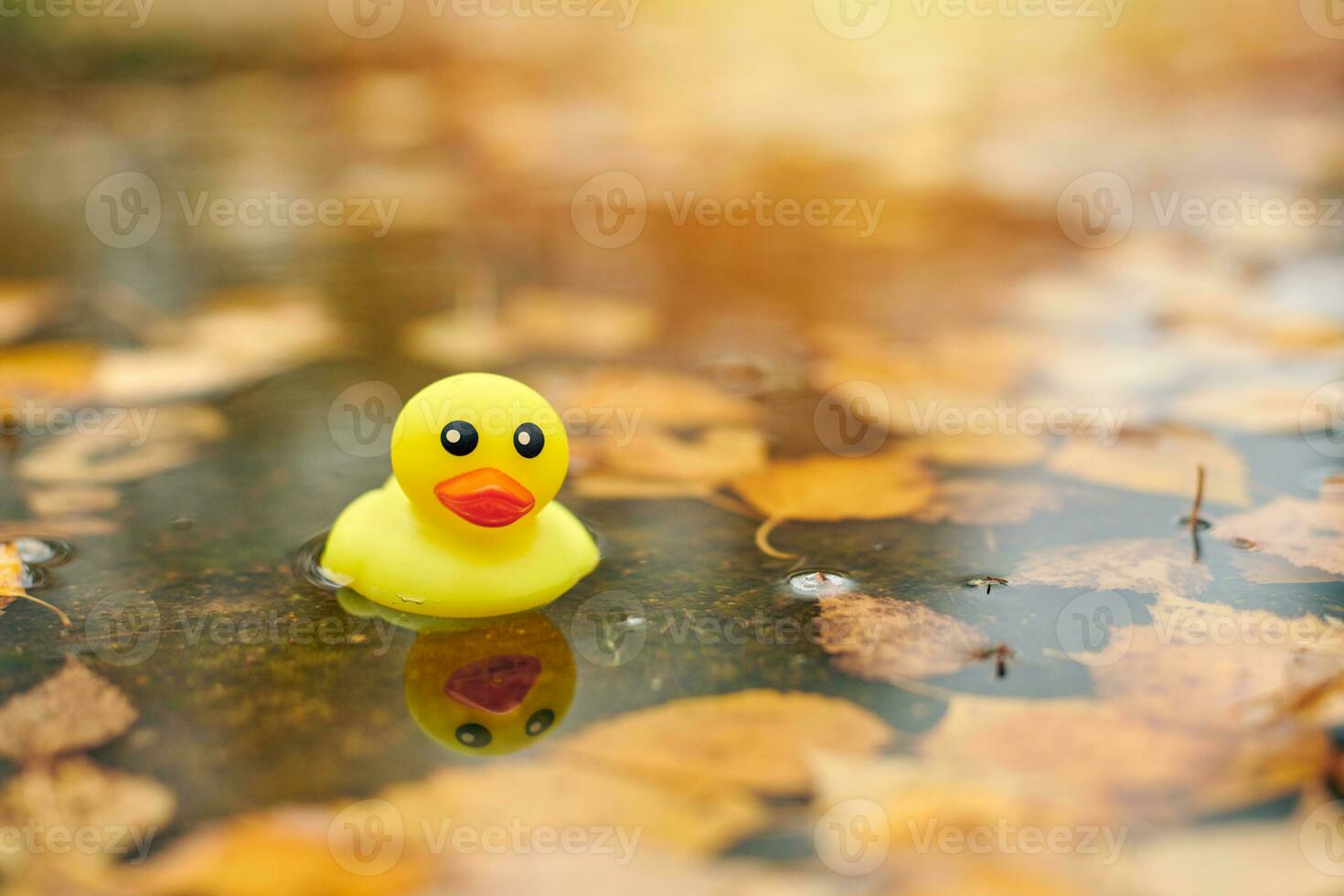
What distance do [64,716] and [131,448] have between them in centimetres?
59

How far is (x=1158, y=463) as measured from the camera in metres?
1.53

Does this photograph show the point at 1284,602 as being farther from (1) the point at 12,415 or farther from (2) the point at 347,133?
(2) the point at 347,133

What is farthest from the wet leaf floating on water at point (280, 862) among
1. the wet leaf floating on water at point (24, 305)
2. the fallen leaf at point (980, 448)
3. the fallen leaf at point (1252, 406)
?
the wet leaf floating on water at point (24, 305)

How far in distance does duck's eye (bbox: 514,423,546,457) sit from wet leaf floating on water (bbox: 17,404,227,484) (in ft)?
1.84

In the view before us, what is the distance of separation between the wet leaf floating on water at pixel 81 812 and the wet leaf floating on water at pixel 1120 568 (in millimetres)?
807

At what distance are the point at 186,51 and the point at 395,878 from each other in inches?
129

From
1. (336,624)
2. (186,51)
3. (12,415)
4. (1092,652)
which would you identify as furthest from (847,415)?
(186,51)

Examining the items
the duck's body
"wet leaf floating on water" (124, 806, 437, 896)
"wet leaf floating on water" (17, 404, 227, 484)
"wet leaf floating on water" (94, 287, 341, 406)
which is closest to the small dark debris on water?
the duck's body

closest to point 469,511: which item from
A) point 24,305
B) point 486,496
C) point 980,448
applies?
point 486,496

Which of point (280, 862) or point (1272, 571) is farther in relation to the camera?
point (1272, 571)

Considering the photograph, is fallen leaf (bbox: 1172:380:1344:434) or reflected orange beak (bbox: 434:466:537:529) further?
fallen leaf (bbox: 1172:380:1344:434)

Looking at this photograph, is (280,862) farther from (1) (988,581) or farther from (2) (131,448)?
(2) (131,448)

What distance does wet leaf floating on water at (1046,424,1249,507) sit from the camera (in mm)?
1460

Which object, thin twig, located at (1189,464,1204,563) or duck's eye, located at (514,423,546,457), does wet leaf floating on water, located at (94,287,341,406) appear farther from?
thin twig, located at (1189,464,1204,563)
